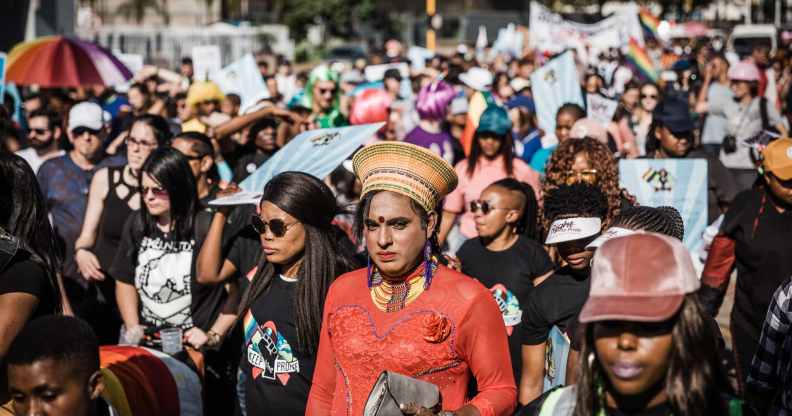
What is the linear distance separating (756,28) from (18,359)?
3828 cm

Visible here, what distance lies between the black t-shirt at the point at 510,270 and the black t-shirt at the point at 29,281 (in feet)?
7.63

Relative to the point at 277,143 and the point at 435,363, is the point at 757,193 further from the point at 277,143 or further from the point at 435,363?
the point at 277,143

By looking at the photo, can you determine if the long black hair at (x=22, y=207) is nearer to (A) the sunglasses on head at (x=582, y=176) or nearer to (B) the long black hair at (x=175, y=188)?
(B) the long black hair at (x=175, y=188)

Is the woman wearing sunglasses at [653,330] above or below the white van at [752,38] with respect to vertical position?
below

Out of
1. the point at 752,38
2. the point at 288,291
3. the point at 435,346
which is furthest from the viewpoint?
the point at 752,38

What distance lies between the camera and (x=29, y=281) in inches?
141

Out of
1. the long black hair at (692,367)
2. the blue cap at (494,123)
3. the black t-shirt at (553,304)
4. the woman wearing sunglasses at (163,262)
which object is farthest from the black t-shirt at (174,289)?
the long black hair at (692,367)

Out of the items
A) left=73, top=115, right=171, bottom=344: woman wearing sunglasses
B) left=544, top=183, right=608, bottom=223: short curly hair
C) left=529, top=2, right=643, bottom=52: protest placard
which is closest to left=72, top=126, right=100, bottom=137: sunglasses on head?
left=73, top=115, right=171, bottom=344: woman wearing sunglasses

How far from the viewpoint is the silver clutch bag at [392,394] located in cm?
320

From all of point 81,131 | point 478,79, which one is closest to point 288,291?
point 81,131

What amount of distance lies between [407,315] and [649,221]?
107cm

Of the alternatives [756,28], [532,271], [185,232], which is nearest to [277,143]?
[185,232]

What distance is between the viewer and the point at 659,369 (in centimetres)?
261

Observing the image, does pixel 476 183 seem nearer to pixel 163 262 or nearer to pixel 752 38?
pixel 163 262
